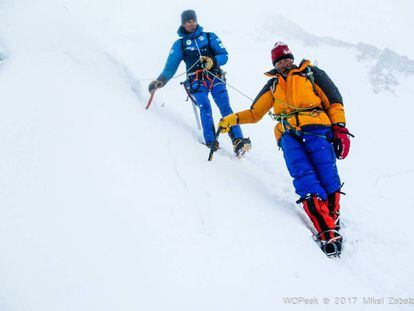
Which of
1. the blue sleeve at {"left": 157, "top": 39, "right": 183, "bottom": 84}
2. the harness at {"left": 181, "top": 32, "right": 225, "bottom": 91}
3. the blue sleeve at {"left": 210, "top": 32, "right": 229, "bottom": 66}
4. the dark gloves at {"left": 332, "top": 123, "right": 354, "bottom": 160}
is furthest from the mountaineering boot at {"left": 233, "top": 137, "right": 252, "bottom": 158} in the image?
the blue sleeve at {"left": 157, "top": 39, "right": 183, "bottom": 84}

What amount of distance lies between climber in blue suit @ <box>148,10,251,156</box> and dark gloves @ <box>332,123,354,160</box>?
2570 mm

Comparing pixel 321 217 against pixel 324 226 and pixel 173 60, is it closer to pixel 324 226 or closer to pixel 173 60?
pixel 324 226

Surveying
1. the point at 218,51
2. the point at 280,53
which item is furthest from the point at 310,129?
the point at 218,51

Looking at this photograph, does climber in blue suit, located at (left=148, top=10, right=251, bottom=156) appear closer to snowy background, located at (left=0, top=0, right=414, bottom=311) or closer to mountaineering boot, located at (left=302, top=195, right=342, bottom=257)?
snowy background, located at (left=0, top=0, right=414, bottom=311)

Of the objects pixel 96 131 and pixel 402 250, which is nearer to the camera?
pixel 96 131

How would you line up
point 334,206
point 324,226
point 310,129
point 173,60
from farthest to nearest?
point 173,60 → point 310,129 → point 334,206 → point 324,226

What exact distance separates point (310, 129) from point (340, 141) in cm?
43

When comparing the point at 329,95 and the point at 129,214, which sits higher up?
the point at 329,95

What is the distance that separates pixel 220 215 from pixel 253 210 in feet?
2.16

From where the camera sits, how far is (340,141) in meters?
4.74

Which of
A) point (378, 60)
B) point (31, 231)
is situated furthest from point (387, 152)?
point (31, 231)

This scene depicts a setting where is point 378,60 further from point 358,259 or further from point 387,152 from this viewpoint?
point 358,259

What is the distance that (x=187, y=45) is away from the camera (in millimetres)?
7016

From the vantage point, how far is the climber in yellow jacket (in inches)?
183
